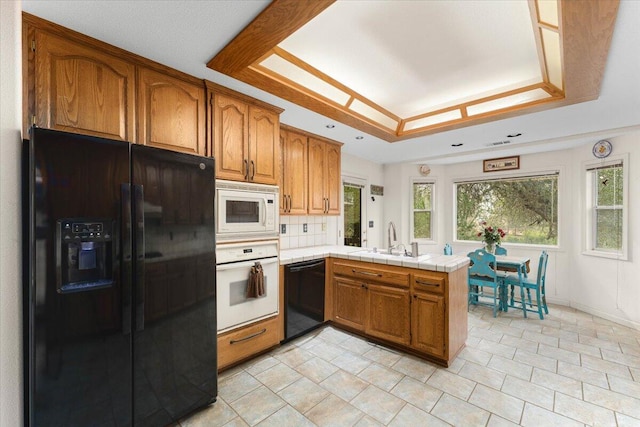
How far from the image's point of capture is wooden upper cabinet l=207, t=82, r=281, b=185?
7.29 ft

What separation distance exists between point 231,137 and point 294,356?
6.61 feet

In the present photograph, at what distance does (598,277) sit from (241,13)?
4.99m

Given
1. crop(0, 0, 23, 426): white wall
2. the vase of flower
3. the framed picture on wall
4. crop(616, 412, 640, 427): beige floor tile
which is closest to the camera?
crop(0, 0, 23, 426): white wall

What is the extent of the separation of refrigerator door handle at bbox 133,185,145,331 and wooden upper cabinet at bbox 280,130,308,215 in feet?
5.31

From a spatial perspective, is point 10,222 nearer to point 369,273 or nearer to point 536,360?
point 369,273

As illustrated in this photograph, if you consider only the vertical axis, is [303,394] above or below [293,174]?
below

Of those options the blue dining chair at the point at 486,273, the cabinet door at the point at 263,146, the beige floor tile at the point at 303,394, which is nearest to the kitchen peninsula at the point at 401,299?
the cabinet door at the point at 263,146

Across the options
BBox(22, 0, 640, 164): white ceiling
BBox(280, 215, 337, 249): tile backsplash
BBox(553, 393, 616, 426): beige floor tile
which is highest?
BBox(22, 0, 640, 164): white ceiling

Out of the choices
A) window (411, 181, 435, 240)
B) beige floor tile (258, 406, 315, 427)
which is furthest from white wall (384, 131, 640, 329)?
beige floor tile (258, 406, 315, 427)

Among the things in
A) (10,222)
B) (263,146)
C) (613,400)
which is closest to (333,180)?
(263,146)

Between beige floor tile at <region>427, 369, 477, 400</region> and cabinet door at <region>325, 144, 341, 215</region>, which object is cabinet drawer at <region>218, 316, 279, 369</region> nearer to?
beige floor tile at <region>427, 369, 477, 400</region>

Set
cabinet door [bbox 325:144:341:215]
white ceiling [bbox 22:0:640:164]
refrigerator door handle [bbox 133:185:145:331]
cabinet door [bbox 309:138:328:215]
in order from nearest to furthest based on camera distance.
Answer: white ceiling [bbox 22:0:640:164]
refrigerator door handle [bbox 133:185:145:331]
cabinet door [bbox 309:138:328:215]
cabinet door [bbox 325:144:341:215]

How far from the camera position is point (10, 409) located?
121cm

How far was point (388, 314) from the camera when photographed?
2.73 m
